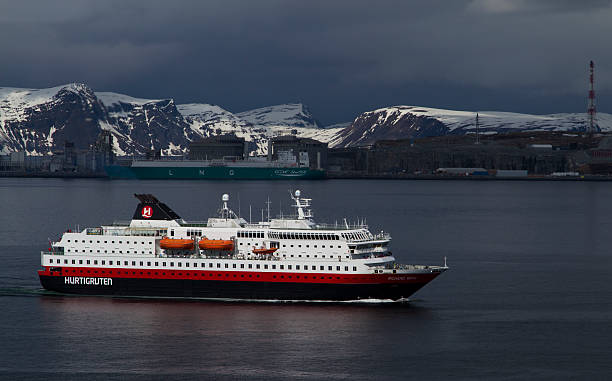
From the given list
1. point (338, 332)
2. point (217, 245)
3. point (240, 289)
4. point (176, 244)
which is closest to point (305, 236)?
point (240, 289)

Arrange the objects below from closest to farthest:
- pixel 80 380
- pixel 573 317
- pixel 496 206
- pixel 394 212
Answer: pixel 80 380, pixel 573 317, pixel 394 212, pixel 496 206

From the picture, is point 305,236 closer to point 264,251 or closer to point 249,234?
point 264,251

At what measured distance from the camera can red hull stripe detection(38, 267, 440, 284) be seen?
4841 centimetres

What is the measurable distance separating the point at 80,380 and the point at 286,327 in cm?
1144

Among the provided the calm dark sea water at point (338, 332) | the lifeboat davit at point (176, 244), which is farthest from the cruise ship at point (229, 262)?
the calm dark sea water at point (338, 332)

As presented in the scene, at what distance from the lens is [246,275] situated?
49.1 metres

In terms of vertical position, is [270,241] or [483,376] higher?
[270,241]

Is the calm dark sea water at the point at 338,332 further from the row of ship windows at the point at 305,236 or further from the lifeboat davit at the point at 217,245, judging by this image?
the row of ship windows at the point at 305,236

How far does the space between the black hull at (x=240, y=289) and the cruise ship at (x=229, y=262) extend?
5 cm

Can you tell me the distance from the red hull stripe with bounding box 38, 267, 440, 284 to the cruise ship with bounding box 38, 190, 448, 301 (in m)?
0.05

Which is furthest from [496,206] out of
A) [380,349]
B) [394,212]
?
[380,349]

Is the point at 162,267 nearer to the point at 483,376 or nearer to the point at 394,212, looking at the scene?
the point at 483,376

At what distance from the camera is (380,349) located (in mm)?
41125

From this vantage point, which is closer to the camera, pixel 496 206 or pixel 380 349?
pixel 380 349
